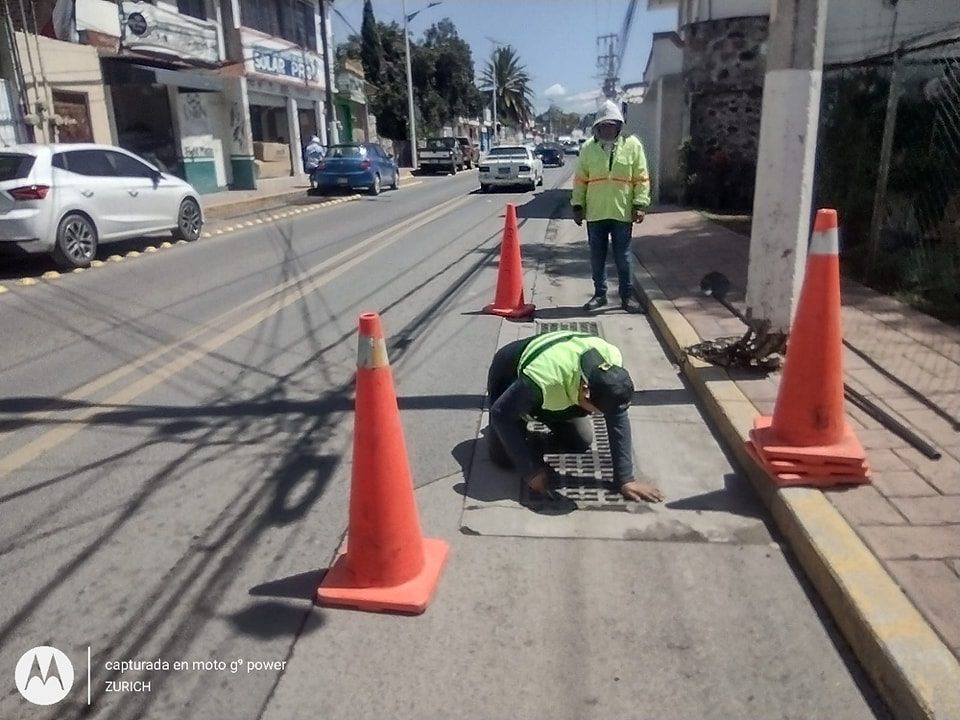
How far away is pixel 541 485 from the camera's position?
12.0 feet

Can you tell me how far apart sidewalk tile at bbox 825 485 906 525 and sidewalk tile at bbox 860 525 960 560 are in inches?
2.1

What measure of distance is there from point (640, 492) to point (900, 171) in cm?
657

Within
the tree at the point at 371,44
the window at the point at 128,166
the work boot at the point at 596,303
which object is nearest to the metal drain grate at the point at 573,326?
the work boot at the point at 596,303

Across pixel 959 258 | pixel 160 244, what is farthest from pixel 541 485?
pixel 160 244

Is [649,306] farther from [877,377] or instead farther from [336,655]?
[336,655]

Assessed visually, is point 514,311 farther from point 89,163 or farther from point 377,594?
point 89,163

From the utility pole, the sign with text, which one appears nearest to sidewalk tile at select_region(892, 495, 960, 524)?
the sign with text

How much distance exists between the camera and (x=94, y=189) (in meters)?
10.5

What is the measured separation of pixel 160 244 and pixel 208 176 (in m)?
11.6

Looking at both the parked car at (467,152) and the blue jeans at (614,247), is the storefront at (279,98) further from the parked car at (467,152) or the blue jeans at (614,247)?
the blue jeans at (614,247)

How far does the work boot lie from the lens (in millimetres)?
7496

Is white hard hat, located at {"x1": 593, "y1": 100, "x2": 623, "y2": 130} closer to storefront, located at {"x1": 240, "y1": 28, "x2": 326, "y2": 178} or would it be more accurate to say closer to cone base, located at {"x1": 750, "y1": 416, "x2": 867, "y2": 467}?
cone base, located at {"x1": 750, "y1": 416, "x2": 867, "y2": 467}

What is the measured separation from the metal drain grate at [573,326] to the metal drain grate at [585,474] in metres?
2.27

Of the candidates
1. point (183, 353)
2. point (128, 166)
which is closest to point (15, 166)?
point (128, 166)
